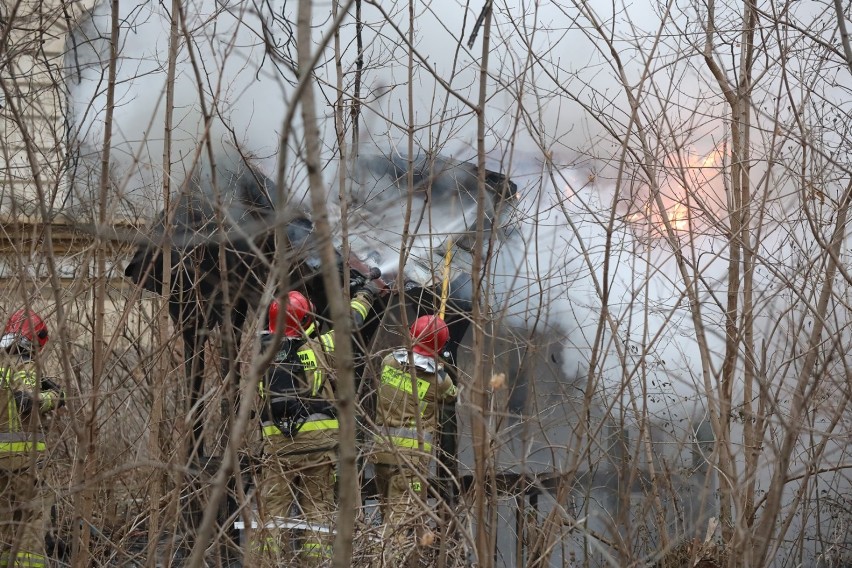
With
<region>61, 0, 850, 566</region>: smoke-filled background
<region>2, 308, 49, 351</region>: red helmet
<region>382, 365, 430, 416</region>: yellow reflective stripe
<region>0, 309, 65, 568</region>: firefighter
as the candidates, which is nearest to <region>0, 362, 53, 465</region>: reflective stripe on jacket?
<region>0, 309, 65, 568</region>: firefighter

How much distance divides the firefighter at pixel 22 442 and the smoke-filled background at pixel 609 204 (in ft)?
3.17

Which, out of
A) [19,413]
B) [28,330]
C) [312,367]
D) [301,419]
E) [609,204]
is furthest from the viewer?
[609,204]

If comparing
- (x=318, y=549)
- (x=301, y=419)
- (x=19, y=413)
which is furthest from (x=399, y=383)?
(x=19, y=413)

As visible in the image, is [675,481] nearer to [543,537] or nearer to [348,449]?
[543,537]

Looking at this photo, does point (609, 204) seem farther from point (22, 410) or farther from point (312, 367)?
point (22, 410)

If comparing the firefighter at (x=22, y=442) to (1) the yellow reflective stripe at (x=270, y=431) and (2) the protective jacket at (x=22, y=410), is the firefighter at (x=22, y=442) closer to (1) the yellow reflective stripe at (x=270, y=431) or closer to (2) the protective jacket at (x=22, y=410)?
(2) the protective jacket at (x=22, y=410)

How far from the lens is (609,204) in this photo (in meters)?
7.03

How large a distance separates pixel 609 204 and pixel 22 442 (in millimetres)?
4376

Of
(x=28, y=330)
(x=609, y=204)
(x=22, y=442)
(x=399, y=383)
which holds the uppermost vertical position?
(x=609, y=204)

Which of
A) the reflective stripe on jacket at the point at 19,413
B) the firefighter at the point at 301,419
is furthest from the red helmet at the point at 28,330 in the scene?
the firefighter at the point at 301,419

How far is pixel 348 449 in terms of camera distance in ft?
5.83

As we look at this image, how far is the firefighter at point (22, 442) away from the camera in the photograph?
3.00 meters

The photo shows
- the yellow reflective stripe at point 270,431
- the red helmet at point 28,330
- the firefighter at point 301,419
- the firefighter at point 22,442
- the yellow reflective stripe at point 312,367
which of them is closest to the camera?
the firefighter at point 22,442

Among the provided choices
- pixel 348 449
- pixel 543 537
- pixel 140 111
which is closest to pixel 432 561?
pixel 543 537
